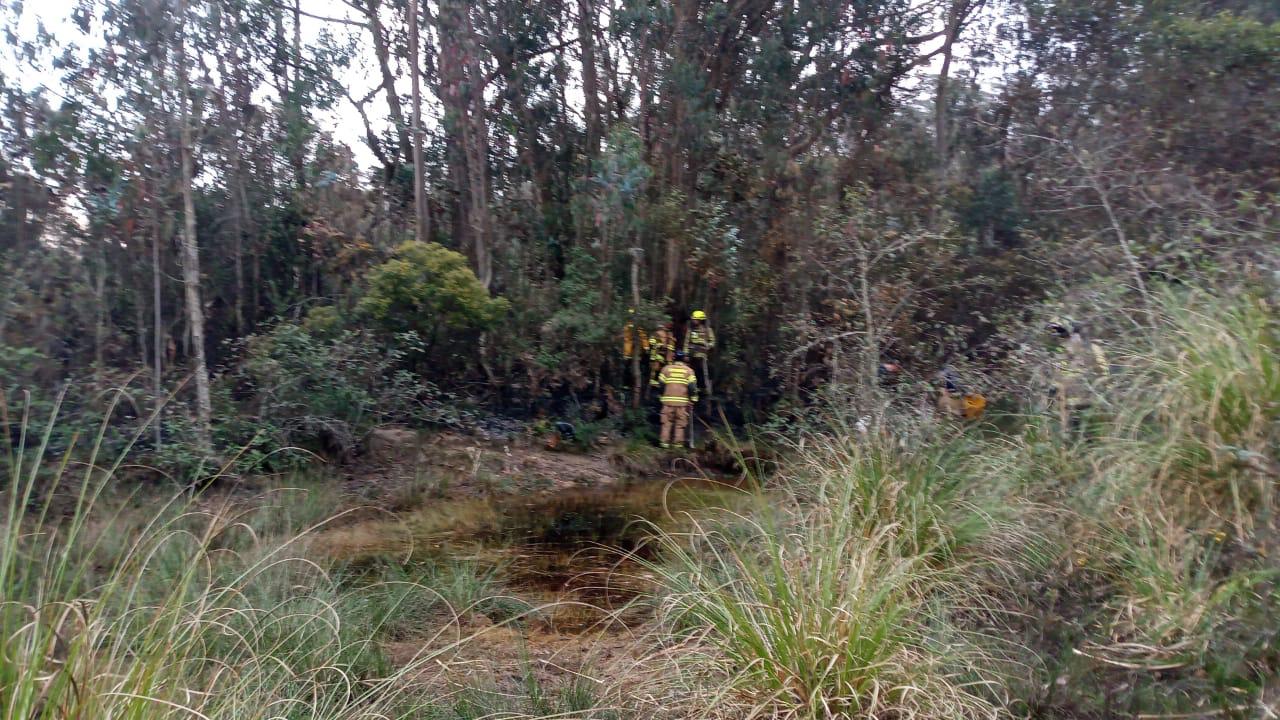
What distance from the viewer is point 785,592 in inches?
158

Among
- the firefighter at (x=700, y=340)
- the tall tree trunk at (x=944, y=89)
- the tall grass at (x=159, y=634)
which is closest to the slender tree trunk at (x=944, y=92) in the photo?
the tall tree trunk at (x=944, y=89)

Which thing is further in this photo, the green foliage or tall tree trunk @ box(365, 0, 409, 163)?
tall tree trunk @ box(365, 0, 409, 163)

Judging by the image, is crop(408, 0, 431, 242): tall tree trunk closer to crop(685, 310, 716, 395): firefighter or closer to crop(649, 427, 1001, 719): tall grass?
crop(685, 310, 716, 395): firefighter

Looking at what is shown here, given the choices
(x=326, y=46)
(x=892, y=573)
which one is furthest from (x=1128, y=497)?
(x=326, y=46)

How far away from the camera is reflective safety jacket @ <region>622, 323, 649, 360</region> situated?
1591cm

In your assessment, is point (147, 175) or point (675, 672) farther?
point (147, 175)

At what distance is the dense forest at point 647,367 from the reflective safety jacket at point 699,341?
1.59 ft

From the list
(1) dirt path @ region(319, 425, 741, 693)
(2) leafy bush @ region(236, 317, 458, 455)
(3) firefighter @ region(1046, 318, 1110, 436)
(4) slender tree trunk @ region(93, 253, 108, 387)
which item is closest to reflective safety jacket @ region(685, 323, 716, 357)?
(1) dirt path @ region(319, 425, 741, 693)

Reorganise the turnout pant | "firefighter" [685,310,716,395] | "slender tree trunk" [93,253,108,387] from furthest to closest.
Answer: "firefighter" [685,310,716,395]
the turnout pant
"slender tree trunk" [93,253,108,387]

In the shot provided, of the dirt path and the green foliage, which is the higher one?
the green foliage

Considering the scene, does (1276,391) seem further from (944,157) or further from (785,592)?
(944,157)

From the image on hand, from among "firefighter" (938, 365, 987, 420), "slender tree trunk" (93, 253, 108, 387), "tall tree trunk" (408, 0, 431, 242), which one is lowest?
"firefighter" (938, 365, 987, 420)

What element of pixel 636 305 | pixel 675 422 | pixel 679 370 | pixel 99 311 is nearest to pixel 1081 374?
pixel 679 370

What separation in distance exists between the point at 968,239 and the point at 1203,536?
1121 centimetres
